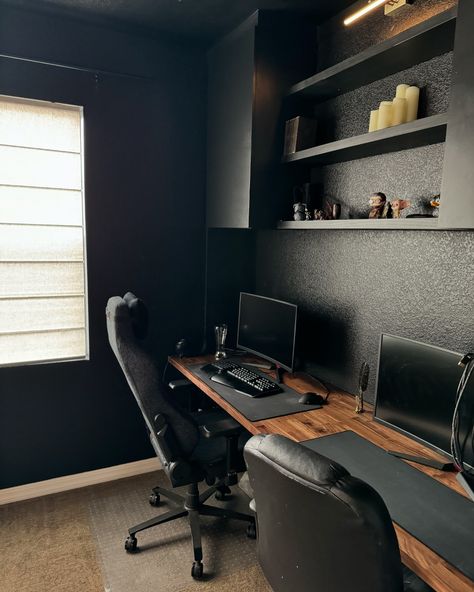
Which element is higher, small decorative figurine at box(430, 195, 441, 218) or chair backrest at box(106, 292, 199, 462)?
small decorative figurine at box(430, 195, 441, 218)

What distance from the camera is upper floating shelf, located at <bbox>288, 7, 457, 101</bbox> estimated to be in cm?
153

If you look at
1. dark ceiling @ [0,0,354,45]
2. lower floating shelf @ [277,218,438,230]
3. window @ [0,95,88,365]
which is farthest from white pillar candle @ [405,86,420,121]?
window @ [0,95,88,365]

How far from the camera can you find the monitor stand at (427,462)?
4.96 feet

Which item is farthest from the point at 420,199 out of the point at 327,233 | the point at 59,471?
the point at 59,471

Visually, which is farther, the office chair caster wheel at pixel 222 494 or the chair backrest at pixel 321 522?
the office chair caster wheel at pixel 222 494

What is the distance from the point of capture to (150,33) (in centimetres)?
259

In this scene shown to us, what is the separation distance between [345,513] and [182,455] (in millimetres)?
1179

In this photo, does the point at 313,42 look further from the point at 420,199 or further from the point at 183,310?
the point at 183,310

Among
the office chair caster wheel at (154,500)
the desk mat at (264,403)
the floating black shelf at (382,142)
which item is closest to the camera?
the floating black shelf at (382,142)

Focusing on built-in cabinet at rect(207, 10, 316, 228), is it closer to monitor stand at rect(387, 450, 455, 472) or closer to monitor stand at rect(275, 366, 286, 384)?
monitor stand at rect(275, 366, 286, 384)

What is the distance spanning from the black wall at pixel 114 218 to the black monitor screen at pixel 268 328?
0.40 meters

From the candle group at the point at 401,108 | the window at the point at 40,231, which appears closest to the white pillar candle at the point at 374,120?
the candle group at the point at 401,108

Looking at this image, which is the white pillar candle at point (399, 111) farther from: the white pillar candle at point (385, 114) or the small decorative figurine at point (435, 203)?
the small decorative figurine at point (435, 203)

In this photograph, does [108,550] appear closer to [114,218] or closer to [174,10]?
[114,218]
